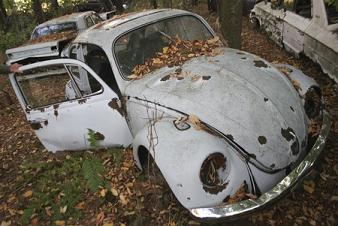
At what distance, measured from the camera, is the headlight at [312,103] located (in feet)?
13.1

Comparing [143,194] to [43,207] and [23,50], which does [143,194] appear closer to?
[43,207]

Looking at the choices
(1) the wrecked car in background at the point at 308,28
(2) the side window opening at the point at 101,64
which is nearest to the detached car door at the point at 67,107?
(2) the side window opening at the point at 101,64

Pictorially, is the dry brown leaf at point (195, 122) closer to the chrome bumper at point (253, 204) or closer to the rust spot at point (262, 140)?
the rust spot at point (262, 140)

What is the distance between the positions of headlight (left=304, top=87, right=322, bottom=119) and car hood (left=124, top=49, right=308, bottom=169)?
0.76 ft

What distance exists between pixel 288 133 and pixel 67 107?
2.81 metres

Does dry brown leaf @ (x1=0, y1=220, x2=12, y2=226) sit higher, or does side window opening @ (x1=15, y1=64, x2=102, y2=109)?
side window opening @ (x1=15, y1=64, x2=102, y2=109)

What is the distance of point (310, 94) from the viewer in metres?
4.04


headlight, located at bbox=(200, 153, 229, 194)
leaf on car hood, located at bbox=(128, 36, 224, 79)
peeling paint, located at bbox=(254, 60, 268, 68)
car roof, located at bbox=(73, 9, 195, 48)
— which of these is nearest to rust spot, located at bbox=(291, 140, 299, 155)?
headlight, located at bbox=(200, 153, 229, 194)

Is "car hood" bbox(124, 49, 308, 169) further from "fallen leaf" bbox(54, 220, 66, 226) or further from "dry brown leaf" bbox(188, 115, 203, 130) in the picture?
"fallen leaf" bbox(54, 220, 66, 226)

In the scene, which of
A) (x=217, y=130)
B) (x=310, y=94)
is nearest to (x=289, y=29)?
(x=310, y=94)

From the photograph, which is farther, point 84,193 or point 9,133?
point 9,133

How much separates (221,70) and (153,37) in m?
1.24

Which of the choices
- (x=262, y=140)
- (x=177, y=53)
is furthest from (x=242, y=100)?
(x=177, y=53)

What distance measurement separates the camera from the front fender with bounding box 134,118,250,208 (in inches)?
121
